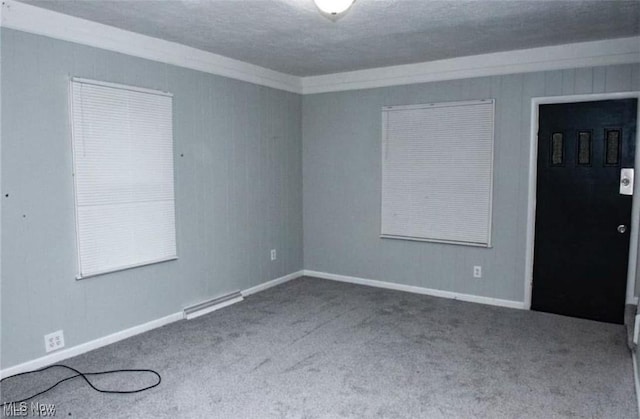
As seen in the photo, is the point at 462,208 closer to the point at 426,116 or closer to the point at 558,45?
the point at 426,116

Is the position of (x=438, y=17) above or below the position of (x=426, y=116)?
above

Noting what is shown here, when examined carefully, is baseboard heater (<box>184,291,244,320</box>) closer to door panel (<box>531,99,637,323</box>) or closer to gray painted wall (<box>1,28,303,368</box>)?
gray painted wall (<box>1,28,303,368</box>)

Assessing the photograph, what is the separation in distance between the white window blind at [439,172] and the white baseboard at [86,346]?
8.42 feet

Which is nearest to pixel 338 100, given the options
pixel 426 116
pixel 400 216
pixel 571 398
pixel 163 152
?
pixel 426 116

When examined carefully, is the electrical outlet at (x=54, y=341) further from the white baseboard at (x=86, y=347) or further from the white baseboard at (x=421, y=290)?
the white baseboard at (x=421, y=290)

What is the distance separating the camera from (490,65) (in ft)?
14.7

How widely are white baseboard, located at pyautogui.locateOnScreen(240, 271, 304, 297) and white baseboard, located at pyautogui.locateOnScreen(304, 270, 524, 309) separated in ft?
0.65

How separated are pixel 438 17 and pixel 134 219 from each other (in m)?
2.83

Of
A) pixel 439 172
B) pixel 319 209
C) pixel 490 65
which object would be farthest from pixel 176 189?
pixel 490 65

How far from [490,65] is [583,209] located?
63.8 inches

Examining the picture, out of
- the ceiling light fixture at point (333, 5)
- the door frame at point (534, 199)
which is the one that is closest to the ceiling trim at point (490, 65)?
the door frame at point (534, 199)

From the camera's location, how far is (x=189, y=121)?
4.21 m

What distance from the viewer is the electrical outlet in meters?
3.24

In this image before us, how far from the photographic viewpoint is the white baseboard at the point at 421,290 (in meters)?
4.60
